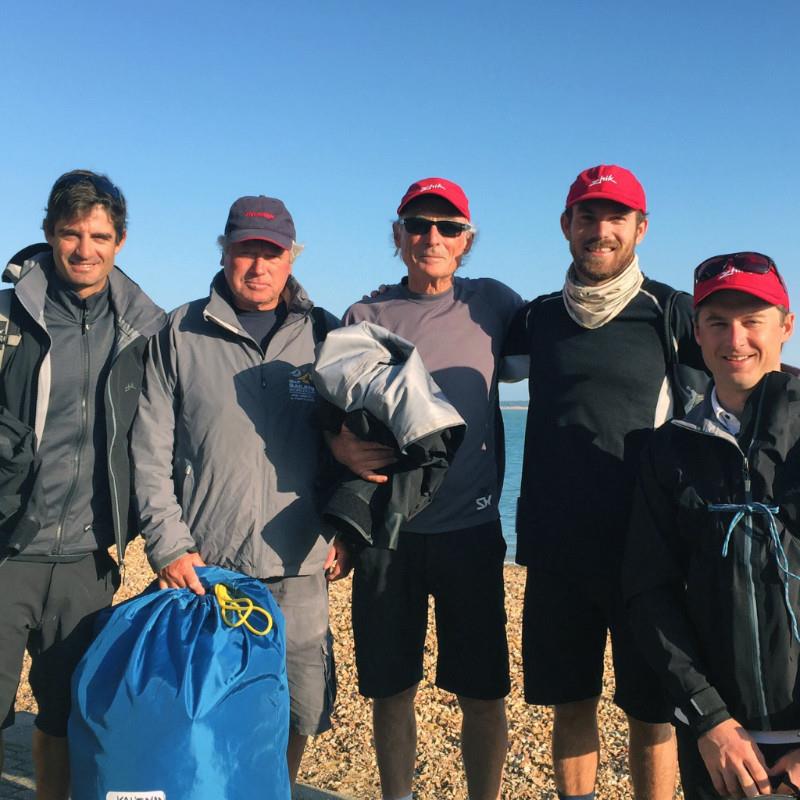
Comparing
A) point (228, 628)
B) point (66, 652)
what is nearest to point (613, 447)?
point (228, 628)

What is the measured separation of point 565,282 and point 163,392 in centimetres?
179

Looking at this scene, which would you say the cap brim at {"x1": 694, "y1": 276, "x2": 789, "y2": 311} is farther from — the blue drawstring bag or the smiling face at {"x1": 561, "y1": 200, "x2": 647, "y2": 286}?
the blue drawstring bag

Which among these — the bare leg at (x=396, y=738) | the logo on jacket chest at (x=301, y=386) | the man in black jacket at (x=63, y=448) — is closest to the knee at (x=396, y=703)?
the bare leg at (x=396, y=738)

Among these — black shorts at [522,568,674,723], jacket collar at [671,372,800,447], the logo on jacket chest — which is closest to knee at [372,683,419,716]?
black shorts at [522,568,674,723]

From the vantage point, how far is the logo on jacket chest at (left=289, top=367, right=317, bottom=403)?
3.55m

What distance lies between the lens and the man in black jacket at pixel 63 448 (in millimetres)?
3299

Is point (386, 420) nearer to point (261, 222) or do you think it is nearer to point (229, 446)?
point (229, 446)

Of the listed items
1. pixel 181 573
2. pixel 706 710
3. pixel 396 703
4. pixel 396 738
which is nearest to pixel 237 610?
pixel 181 573

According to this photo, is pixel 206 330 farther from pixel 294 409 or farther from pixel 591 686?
pixel 591 686

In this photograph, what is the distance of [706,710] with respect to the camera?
252 cm

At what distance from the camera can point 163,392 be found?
139 inches

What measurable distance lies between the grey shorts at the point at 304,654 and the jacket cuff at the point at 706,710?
1.60 m

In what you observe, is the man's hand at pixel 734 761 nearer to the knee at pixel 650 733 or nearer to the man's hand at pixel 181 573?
the knee at pixel 650 733

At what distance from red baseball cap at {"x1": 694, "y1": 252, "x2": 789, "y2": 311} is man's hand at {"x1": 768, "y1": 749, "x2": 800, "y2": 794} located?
1390mm
